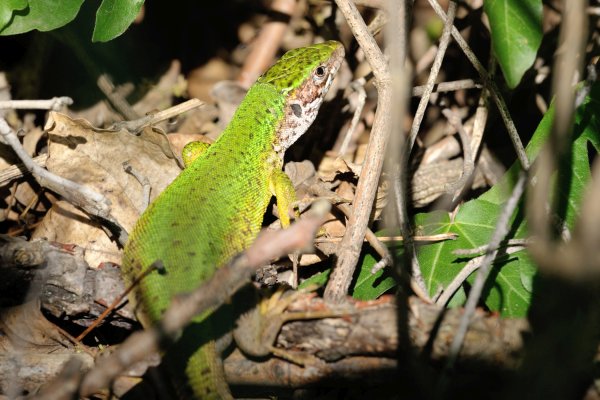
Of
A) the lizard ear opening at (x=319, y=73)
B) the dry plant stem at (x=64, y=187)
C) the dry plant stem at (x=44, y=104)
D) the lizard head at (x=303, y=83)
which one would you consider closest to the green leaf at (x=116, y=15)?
the dry plant stem at (x=44, y=104)

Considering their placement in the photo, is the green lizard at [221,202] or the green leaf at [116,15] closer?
the green lizard at [221,202]

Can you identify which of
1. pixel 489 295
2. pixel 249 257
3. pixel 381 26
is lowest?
pixel 489 295

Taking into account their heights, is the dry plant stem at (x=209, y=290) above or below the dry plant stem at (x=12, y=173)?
below

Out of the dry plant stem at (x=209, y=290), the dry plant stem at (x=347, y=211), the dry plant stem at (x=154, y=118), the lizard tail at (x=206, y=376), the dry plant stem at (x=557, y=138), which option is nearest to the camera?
the dry plant stem at (x=209, y=290)

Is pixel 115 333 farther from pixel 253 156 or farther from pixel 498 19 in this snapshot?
pixel 498 19

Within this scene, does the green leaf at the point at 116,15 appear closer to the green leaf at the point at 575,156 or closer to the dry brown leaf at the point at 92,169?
the dry brown leaf at the point at 92,169

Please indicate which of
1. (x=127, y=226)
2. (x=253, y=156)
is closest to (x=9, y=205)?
(x=127, y=226)

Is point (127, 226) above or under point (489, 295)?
above

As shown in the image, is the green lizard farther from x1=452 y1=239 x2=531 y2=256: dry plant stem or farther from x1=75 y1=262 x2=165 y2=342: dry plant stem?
x1=452 y1=239 x2=531 y2=256: dry plant stem
